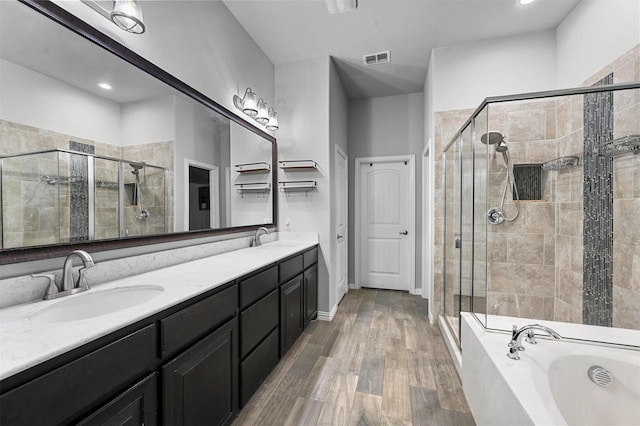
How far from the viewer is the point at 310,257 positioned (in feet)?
8.96

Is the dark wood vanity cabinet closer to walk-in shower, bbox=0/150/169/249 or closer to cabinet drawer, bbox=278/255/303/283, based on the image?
cabinet drawer, bbox=278/255/303/283

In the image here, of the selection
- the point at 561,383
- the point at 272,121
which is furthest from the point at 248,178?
the point at 561,383

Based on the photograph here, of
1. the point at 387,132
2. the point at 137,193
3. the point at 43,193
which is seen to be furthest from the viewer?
the point at 387,132

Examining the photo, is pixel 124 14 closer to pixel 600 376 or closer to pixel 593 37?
pixel 600 376

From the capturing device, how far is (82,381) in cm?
75

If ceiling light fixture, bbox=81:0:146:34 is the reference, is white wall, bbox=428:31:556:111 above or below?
above

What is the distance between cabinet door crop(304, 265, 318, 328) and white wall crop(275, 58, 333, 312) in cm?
12

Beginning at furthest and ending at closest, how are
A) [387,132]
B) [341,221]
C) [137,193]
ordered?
[387,132] → [341,221] → [137,193]

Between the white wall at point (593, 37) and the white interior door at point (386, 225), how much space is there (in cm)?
188

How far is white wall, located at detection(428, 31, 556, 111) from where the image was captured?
2607 millimetres

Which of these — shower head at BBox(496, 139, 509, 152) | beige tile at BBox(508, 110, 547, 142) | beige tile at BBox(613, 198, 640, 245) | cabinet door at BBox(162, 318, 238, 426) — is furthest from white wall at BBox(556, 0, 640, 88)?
cabinet door at BBox(162, 318, 238, 426)

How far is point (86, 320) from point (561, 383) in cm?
193

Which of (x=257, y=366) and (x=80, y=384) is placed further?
(x=257, y=366)

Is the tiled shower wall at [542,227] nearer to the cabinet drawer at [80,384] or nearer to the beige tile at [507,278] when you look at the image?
the beige tile at [507,278]
